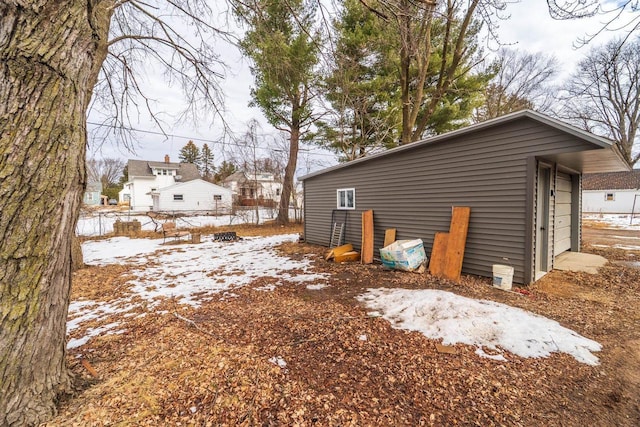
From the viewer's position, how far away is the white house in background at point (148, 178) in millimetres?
25953

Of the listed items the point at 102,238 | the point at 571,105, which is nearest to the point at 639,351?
the point at 102,238

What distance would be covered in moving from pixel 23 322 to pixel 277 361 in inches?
68.1

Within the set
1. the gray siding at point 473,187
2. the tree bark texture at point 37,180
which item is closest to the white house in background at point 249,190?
the gray siding at point 473,187

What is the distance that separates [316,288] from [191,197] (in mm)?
22884

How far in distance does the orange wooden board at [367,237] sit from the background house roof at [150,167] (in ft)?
89.3

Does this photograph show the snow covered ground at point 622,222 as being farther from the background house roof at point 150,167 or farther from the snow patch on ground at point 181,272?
the background house roof at point 150,167

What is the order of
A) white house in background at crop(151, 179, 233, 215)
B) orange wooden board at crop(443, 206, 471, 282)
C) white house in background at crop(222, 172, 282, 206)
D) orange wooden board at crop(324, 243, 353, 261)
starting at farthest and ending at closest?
white house in background at crop(222, 172, 282, 206) < white house in background at crop(151, 179, 233, 215) < orange wooden board at crop(324, 243, 353, 261) < orange wooden board at crop(443, 206, 471, 282)

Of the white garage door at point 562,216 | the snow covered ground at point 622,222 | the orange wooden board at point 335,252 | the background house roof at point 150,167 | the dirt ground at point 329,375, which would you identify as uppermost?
the background house roof at point 150,167

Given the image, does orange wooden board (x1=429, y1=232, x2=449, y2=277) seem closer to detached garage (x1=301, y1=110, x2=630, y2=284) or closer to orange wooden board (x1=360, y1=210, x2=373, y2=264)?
detached garage (x1=301, y1=110, x2=630, y2=284)

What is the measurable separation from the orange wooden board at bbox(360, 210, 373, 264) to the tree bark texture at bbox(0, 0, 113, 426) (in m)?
5.80

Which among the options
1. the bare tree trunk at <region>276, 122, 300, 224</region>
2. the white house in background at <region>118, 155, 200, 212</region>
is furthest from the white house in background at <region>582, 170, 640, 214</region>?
the white house in background at <region>118, 155, 200, 212</region>

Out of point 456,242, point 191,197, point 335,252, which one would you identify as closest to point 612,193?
point 456,242

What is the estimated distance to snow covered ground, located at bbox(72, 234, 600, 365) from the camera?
2.67 metres

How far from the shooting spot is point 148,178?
2634cm
